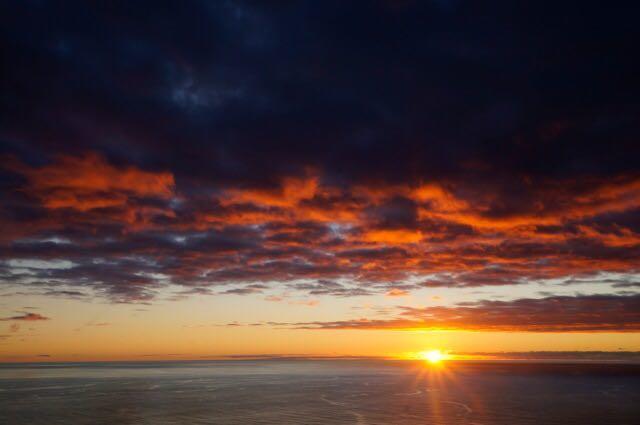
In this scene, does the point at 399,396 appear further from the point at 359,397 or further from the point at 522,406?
the point at 522,406

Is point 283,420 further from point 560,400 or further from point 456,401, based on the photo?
point 560,400

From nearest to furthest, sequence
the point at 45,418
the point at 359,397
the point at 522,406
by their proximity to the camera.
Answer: the point at 45,418, the point at 522,406, the point at 359,397

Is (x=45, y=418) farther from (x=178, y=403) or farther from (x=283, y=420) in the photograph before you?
(x=283, y=420)

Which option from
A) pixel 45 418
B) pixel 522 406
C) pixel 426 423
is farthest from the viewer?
pixel 522 406

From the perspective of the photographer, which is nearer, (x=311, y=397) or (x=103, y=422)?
(x=103, y=422)

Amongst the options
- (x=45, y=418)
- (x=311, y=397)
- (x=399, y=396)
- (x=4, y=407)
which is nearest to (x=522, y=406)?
(x=399, y=396)

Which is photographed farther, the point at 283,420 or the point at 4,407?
the point at 4,407

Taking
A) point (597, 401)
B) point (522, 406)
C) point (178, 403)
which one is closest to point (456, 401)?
point (522, 406)

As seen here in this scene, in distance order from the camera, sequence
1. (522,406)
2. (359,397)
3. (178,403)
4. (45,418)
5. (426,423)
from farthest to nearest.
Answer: (359,397) < (178,403) < (522,406) < (45,418) < (426,423)

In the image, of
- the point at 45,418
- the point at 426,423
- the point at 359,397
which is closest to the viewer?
the point at 426,423
